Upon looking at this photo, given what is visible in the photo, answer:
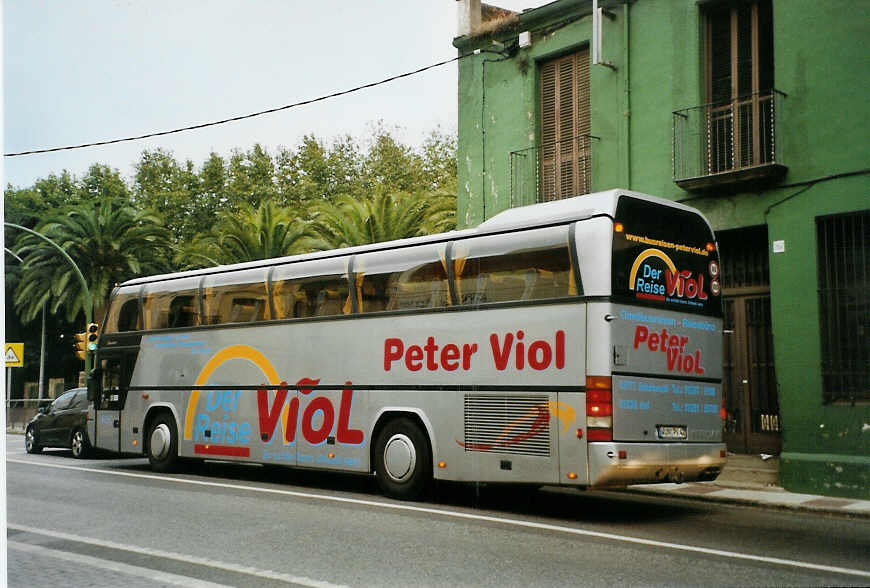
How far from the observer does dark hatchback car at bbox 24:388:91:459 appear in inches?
759

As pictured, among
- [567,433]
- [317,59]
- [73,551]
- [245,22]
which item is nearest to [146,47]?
[245,22]

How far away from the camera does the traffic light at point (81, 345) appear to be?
66.5ft

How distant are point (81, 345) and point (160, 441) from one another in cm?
551

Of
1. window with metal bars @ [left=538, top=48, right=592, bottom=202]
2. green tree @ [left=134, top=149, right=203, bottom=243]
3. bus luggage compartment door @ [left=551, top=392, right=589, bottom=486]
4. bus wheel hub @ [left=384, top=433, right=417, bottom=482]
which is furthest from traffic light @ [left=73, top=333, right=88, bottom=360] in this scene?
bus luggage compartment door @ [left=551, top=392, right=589, bottom=486]

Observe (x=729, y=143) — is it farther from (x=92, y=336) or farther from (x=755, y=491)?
(x=92, y=336)

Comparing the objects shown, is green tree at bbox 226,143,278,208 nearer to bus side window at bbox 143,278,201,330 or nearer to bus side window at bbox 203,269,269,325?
bus side window at bbox 143,278,201,330

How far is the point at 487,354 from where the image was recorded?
11328 millimetres

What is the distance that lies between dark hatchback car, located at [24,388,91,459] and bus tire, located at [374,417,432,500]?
28.0ft

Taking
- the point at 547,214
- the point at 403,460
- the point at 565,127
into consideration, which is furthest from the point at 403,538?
the point at 565,127

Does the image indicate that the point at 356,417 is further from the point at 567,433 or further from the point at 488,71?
the point at 488,71

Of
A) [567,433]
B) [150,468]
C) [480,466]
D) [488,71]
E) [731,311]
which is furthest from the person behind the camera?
[488,71]

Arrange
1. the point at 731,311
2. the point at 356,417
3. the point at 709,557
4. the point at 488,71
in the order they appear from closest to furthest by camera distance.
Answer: the point at 709,557 → the point at 356,417 → the point at 731,311 → the point at 488,71

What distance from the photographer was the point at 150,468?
54.2 ft

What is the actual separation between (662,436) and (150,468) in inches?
371
